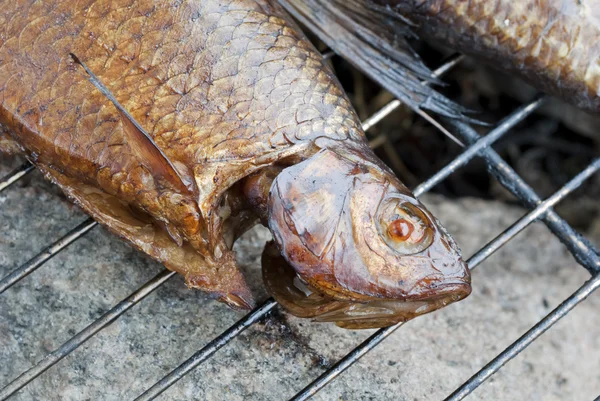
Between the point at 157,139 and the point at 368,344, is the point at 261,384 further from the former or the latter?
the point at 157,139

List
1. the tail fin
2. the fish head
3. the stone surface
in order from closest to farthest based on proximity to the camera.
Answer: the fish head
the stone surface
the tail fin

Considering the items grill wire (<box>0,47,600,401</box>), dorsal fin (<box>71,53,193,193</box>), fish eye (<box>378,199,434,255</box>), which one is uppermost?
dorsal fin (<box>71,53,193,193</box>)

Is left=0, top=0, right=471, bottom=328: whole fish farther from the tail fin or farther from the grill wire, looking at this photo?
the tail fin

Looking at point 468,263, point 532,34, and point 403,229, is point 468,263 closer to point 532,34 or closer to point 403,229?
point 403,229

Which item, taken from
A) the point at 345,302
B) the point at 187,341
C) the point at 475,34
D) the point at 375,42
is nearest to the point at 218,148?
the point at 345,302

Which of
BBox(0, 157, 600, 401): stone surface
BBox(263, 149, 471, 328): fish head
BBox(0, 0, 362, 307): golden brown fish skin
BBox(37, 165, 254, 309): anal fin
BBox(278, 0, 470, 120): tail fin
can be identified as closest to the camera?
BBox(263, 149, 471, 328): fish head

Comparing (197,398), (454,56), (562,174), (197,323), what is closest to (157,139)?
(197,323)

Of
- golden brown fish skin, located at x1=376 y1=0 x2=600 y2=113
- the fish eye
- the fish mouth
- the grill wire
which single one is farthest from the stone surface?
golden brown fish skin, located at x1=376 y1=0 x2=600 y2=113
